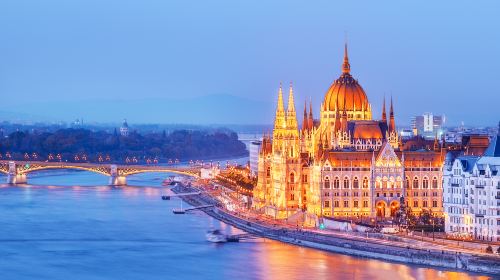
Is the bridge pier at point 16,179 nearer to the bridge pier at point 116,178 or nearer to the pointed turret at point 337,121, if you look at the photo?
the bridge pier at point 116,178

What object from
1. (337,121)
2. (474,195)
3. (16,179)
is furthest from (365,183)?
(16,179)

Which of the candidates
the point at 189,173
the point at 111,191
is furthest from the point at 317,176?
the point at 189,173

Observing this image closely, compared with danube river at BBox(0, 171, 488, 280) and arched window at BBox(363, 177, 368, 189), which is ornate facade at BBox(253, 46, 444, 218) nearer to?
arched window at BBox(363, 177, 368, 189)

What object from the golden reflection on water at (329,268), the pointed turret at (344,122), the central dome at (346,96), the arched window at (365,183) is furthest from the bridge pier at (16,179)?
the golden reflection on water at (329,268)

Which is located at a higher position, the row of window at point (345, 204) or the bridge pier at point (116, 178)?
the bridge pier at point (116, 178)

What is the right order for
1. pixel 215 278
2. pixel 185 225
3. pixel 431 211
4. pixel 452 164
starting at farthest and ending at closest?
pixel 185 225 → pixel 431 211 → pixel 452 164 → pixel 215 278

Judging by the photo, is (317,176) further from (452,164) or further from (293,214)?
(452,164)
